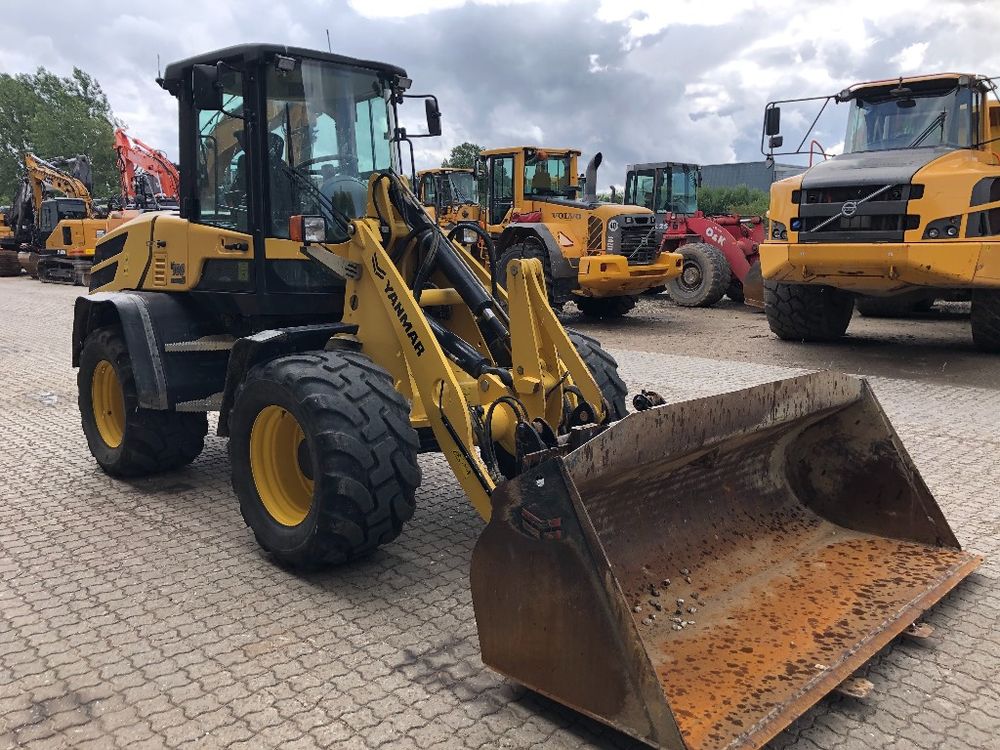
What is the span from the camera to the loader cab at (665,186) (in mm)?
16594

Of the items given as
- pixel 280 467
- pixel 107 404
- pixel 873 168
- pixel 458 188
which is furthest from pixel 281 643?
pixel 458 188

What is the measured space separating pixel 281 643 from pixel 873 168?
313 inches

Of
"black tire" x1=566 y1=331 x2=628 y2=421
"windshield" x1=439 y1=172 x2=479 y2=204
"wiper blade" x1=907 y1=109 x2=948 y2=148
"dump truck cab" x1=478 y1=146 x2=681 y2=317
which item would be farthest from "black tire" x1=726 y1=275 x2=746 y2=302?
"black tire" x1=566 y1=331 x2=628 y2=421

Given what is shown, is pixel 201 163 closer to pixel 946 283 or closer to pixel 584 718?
pixel 584 718

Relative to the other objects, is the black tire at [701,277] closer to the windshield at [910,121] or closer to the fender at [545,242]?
the fender at [545,242]

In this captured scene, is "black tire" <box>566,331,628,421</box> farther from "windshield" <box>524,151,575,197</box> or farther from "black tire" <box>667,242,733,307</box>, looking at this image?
"black tire" <box>667,242,733,307</box>

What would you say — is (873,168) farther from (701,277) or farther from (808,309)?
(701,277)

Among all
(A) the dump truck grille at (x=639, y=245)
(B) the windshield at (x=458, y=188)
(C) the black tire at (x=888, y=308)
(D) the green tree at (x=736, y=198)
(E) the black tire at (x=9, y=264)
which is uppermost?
(D) the green tree at (x=736, y=198)

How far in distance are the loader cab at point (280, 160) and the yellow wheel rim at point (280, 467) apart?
84 centimetres

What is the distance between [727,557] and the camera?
11.6ft

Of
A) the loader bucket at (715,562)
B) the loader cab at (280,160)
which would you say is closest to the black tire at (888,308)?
the loader bucket at (715,562)

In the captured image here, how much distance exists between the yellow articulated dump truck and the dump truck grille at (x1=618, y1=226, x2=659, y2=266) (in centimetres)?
328

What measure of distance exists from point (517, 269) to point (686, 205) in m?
14.0

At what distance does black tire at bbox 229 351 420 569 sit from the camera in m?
3.48
